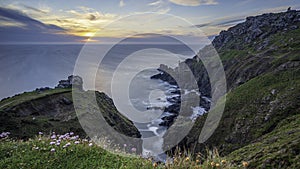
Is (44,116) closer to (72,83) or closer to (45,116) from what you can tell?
(45,116)

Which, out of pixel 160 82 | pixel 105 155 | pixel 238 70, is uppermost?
pixel 105 155

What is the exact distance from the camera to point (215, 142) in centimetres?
4281

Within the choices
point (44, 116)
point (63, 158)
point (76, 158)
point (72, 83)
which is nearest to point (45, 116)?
point (44, 116)

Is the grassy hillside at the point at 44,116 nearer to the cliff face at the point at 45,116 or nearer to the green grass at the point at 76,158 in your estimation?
the cliff face at the point at 45,116

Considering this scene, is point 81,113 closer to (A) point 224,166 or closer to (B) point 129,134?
(B) point 129,134

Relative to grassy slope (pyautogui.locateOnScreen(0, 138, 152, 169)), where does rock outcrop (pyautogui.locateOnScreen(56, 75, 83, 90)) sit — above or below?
below

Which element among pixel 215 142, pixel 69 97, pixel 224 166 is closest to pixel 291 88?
pixel 215 142

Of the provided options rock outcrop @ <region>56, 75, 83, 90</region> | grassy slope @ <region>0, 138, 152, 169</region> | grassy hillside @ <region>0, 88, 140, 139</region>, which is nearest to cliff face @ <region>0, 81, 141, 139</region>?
grassy hillside @ <region>0, 88, 140, 139</region>

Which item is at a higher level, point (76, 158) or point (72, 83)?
point (76, 158)

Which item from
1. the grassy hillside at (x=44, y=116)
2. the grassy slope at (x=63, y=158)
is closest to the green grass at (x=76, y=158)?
the grassy slope at (x=63, y=158)

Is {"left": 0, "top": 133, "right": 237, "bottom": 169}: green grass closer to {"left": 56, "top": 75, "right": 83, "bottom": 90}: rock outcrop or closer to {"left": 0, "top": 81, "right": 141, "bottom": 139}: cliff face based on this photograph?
{"left": 0, "top": 81, "right": 141, "bottom": 139}: cliff face

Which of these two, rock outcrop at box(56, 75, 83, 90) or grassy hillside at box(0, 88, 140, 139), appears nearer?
grassy hillside at box(0, 88, 140, 139)

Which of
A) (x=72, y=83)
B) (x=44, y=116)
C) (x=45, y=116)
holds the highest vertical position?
(x=72, y=83)

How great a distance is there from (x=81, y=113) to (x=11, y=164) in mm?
42193
